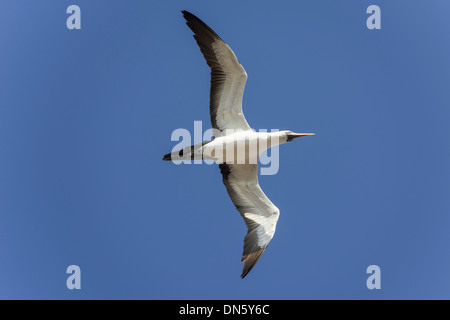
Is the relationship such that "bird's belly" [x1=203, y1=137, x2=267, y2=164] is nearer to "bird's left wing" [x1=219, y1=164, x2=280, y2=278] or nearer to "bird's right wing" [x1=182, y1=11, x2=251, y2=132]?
"bird's left wing" [x1=219, y1=164, x2=280, y2=278]

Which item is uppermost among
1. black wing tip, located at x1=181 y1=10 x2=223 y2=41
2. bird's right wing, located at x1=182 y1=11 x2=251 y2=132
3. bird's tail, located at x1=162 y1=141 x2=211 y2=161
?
black wing tip, located at x1=181 y1=10 x2=223 y2=41

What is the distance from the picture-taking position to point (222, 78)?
15516 millimetres

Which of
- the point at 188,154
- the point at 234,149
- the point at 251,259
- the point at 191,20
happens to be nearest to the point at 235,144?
the point at 234,149

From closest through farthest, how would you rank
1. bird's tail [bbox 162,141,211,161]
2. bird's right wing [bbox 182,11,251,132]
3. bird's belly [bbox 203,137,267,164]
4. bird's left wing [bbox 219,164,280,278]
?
bird's right wing [bbox 182,11,251,132] < bird's tail [bbox 162,141,211,161] < bird's belly [bbox 203,137,267,164] < bird's left wing [bbox 219,164,280,278]

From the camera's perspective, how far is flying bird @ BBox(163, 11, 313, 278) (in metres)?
15.3

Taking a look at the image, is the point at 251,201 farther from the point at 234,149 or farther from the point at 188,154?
the point at 188,154

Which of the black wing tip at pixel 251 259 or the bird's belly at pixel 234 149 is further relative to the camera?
the bird's belly at pixel 234 149

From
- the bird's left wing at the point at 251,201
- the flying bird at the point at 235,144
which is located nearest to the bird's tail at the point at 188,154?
the flying bird at the point at 235,144

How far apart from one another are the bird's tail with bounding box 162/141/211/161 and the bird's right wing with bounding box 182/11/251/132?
842 millimetres

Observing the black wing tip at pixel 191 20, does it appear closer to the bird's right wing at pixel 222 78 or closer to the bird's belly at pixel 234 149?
the bird's right wing at pixel 222 78

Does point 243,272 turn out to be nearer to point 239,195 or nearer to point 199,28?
point 239,195

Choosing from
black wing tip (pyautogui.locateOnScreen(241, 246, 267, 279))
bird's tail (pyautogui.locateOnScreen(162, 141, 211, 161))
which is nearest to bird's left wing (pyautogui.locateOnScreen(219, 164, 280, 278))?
black wing tip (pyautogui.locateOnScreen(241, 246, 267, 279))

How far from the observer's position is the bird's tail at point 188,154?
1547 centimetres

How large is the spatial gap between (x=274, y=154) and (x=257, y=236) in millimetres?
2337
